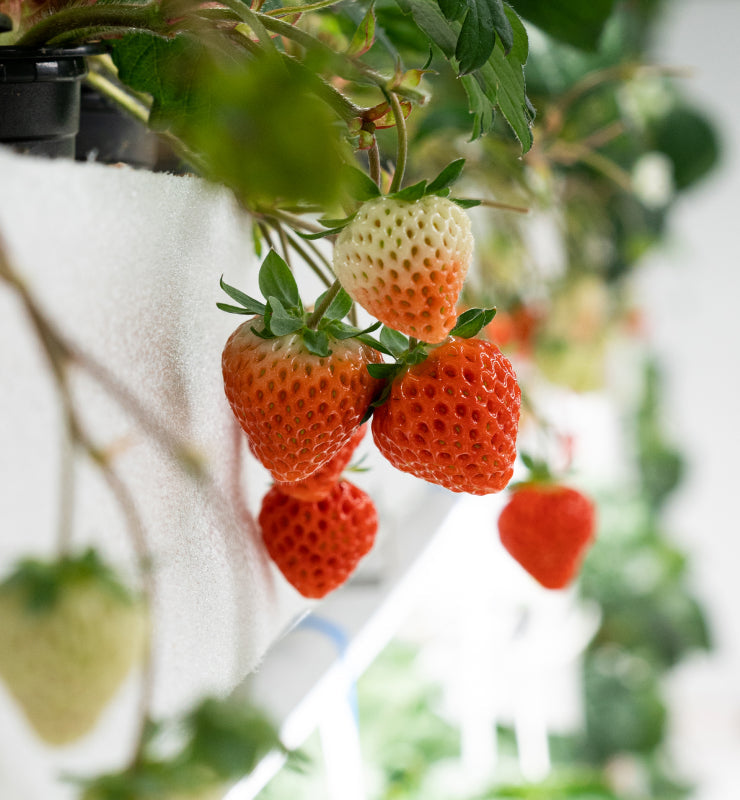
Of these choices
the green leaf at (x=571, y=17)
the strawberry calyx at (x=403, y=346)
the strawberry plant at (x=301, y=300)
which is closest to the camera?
the strawberry plant at (x=301, y=300)

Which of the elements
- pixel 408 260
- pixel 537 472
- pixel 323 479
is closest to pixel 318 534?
pixel 323 479

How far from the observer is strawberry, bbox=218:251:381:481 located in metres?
0.28

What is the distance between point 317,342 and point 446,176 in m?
0.07

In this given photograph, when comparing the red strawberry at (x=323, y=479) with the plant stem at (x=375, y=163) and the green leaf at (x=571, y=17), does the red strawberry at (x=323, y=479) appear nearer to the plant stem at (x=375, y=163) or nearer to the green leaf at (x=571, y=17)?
the plant stem at (x=375, y=163)

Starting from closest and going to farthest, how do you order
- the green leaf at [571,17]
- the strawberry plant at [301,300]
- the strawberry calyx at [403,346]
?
the strawberry plant at [301,300]
the strawberry calyx at [403,346]
the green leaf at [571,17]

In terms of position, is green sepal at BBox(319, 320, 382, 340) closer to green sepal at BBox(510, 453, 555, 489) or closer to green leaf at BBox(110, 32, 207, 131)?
green leaf at BBox(110, 32, 207, 131)

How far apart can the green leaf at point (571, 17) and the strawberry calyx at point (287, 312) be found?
0.89 ft

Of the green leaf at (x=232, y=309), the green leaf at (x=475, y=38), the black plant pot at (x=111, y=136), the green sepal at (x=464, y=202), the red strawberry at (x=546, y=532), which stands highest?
the green leaf at (x=475, y=38)

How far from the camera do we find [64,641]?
0.23 metres

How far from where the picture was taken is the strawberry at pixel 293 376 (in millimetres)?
283

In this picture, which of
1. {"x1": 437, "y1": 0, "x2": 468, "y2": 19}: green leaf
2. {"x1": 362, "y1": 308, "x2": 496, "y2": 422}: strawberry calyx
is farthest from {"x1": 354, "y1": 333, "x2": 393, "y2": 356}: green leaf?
{"x1": 437, "y1": 0, "x2": 468, "y2": 19}: green leaf

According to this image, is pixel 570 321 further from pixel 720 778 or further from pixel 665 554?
pixel 720 778

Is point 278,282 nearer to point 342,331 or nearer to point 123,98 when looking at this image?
point 342,331

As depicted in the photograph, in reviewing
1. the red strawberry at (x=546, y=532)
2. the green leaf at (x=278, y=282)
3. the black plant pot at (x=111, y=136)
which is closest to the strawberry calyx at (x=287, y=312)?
the green leaf at (x=278, y=282)
